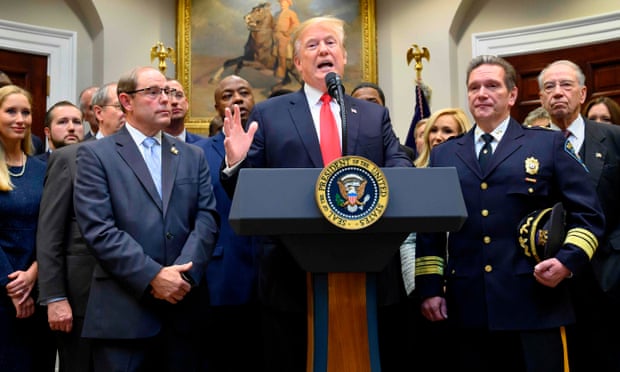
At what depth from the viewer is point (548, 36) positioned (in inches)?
269

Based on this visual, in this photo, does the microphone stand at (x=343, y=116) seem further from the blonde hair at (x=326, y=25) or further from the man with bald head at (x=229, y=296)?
the man with bald head at (x=229, y=296)

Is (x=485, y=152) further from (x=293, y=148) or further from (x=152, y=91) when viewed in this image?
(x=152, y=91)

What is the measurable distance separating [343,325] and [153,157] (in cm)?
119

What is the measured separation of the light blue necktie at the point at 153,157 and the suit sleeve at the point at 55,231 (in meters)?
0.46

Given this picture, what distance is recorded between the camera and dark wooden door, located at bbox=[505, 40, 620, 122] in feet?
21.4

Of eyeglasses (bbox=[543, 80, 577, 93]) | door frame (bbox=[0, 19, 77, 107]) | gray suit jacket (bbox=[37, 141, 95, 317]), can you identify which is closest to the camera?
gray suit jacket (bbox=[37, 141, 95, 317])

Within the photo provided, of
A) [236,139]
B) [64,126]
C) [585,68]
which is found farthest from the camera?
[585,68]

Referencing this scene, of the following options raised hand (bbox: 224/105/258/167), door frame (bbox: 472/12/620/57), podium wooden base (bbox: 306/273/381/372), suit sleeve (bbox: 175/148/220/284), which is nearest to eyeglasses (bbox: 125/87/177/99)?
suit sleeve (bbox: 175/148/220/284)

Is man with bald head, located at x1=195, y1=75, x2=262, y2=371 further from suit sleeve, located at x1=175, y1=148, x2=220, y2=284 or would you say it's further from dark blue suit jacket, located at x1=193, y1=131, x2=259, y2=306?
suit sleeve, located at x1=175, y1=148, x2=220, y2=284

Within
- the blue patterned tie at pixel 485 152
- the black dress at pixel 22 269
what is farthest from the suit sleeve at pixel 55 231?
the blue patterned tie at pixel 485 152

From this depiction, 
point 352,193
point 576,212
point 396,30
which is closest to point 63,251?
point 352,193

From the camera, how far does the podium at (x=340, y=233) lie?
2.02m

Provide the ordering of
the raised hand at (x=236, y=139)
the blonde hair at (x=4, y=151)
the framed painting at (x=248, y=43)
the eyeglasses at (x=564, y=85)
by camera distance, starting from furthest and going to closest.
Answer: the framed painting at (x=248, y=43) → the eyeglasses at (x=564, y=85) → the blonde hair at (x=4, y=151) → the raised hand at (x=236, y=139)

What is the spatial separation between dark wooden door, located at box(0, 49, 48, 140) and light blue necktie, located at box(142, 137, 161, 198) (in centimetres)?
404
